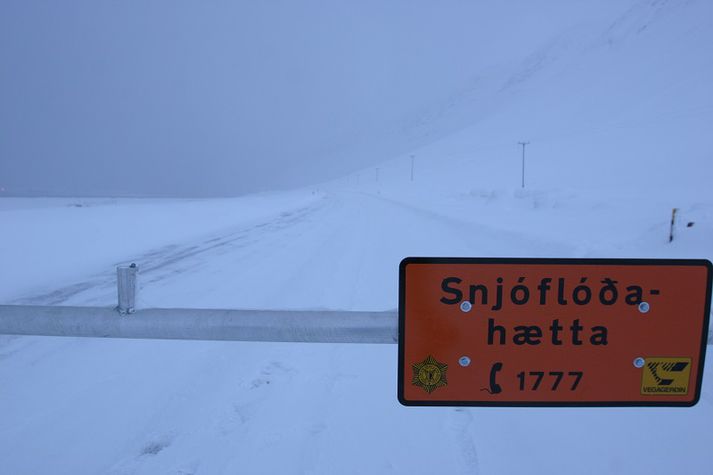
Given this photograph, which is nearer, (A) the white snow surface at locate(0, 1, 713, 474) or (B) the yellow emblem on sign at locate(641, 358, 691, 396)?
(B) the yellow emblem on sign at locate(641, 358, 691, 396)

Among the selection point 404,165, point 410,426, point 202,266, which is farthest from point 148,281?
point 404,165

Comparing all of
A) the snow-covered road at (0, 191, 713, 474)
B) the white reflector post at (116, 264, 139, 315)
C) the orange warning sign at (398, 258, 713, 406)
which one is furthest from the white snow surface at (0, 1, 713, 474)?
the orange warning sign at (398, 258, 713, 406)

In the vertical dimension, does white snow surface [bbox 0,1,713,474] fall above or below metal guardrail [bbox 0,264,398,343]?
below

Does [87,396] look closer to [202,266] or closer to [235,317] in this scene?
[235,317]

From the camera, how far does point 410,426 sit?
2.98 meters

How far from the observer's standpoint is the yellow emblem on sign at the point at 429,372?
168 cm

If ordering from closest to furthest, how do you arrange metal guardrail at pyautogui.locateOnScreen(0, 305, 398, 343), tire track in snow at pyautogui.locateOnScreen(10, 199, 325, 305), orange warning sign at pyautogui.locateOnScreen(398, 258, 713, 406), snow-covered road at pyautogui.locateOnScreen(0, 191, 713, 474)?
orange warning sign at pyautogui.locateOnScreen(398, 258, 713, 406) < metal guardrail at pyautogui.locateOnScreen(0, 305, 398, 343) < snow-covered road at pyautogui.locateOnScreen(0, 191, 713, 474) < tire track in snow at pyautogui.locateOnScreen(10, 199, 325, 305)

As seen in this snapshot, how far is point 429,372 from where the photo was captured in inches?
66.1

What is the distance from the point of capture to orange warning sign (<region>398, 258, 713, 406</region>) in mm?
1616

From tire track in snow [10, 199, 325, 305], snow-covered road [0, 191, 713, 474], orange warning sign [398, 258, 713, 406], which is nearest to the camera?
orange warning sign [398, 258, 713, 406]

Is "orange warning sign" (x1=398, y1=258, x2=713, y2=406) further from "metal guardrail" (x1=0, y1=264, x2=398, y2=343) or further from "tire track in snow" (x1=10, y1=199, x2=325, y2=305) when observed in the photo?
"tire track in snow" (x1=10, y1=199, x2=325, y2=305)

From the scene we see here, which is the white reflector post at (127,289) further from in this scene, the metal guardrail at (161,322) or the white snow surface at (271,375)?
the white snow surface at (271,375)

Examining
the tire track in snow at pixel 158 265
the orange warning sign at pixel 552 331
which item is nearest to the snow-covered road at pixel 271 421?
the tire track in snow at pixel 158 265

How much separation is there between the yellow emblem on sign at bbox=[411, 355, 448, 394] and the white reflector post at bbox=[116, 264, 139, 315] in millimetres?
1225
